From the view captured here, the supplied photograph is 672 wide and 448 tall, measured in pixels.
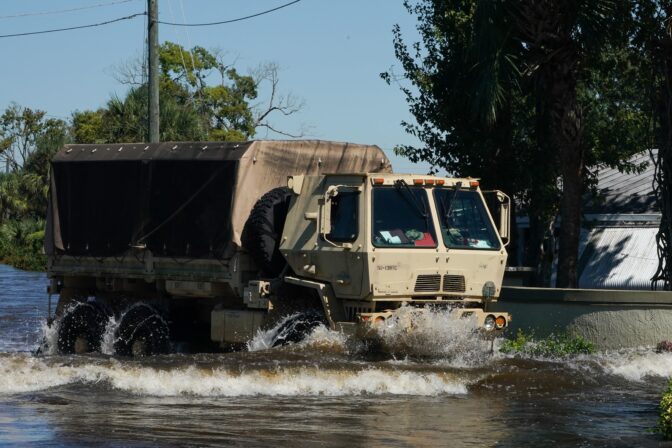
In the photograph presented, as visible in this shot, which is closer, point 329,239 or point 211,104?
point 329,239

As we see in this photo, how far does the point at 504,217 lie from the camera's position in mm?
15555

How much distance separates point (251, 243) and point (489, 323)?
3.08 m

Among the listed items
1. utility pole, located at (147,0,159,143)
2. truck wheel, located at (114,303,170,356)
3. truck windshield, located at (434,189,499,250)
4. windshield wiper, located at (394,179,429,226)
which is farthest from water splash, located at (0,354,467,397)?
utility pole, located at (147,0,159,143)

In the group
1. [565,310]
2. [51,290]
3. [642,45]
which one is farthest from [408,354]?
[642,45]

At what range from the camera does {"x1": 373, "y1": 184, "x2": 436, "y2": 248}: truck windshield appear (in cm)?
1448

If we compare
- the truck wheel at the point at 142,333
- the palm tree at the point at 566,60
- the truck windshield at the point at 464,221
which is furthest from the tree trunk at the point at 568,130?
the truck wheel at the point at 142,333

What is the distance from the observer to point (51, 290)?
18844 millimetres

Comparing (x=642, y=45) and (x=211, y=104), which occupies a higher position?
(x=211, y=104)

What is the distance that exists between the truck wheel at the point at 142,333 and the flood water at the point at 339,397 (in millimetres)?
901

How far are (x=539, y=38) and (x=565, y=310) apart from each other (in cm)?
477

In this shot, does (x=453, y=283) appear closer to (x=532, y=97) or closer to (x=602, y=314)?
(x=602, y=314)

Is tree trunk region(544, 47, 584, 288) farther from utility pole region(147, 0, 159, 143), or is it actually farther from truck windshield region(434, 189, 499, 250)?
utility pole region(147, 0, 159, 143)

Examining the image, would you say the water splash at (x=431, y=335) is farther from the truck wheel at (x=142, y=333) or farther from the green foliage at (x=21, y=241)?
the green foliage at (x=21, y=241)

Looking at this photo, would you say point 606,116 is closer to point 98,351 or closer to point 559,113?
point 559,113
